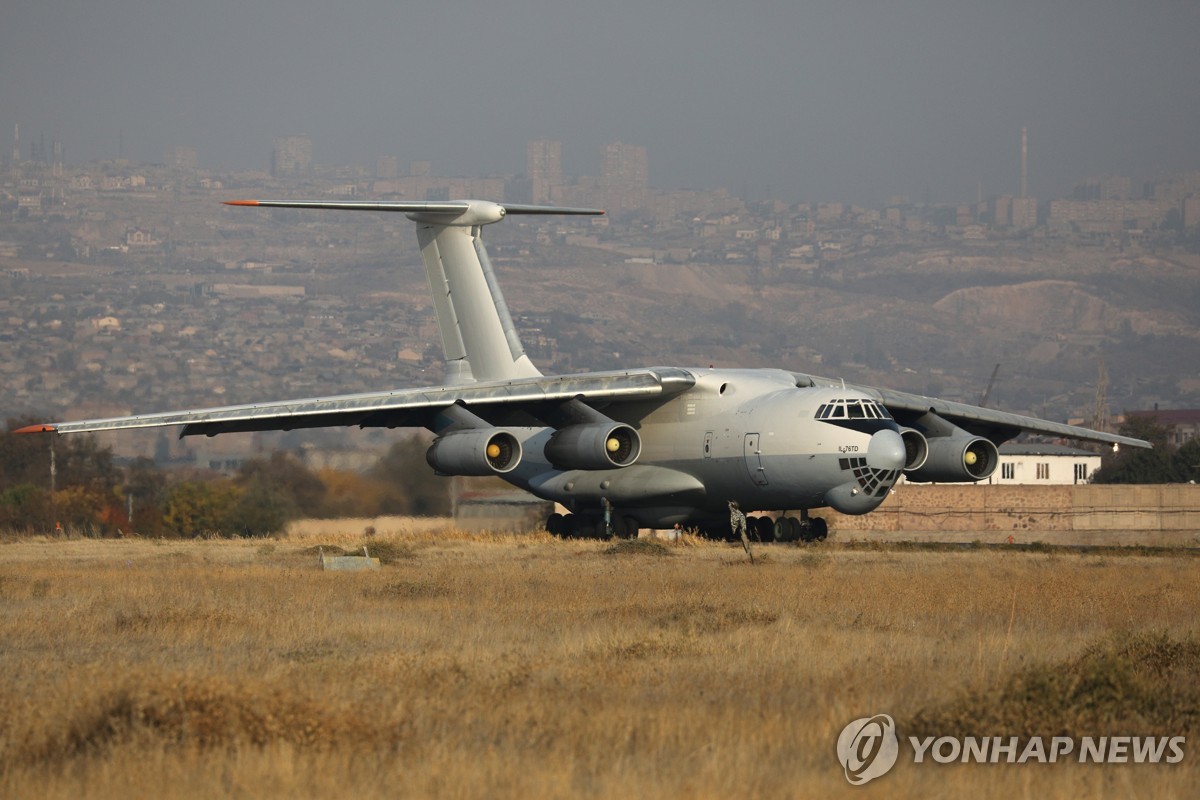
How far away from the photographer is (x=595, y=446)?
87.4 feet

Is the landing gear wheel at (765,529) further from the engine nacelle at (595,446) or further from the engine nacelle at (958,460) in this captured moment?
the engine nacelle at (595,446)

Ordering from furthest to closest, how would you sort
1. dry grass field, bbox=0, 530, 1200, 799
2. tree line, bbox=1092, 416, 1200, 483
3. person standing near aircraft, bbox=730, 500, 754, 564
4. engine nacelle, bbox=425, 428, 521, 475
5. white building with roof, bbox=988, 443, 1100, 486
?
white building with roof, bbox=988, 443, 1100, 486 → tree line, bbox=1092, 416, 1200, 483 → person standing near aircraft, bbox=730, 500, 754, 564 → engine nacelle, bbox=425, 428, 521, 475 → dry grass field, bbox=0, 530, 1200, 799

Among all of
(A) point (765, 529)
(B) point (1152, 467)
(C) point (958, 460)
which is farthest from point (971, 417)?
(B) point (1152, 467)

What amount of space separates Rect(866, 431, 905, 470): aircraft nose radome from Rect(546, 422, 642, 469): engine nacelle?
3.78m

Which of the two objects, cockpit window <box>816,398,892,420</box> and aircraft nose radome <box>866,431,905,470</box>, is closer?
aircraft nose radome <box>866,431,905,470</box>

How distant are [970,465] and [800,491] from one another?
3.77 metres

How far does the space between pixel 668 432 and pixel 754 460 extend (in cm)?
221

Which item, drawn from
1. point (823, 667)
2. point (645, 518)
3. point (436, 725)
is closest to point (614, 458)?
point (645, 518)

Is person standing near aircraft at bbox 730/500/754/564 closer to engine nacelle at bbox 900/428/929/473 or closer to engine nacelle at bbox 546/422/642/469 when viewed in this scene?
engine nacelle at bbox 546/422/642/469

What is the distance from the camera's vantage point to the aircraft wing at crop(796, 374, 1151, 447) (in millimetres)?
29156

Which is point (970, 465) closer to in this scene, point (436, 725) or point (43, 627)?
point (43, 627)

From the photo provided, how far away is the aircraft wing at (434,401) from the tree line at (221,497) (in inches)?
429

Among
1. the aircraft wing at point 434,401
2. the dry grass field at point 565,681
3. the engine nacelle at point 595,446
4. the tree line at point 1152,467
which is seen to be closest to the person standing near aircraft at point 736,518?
the engine nacelle at point 595,446

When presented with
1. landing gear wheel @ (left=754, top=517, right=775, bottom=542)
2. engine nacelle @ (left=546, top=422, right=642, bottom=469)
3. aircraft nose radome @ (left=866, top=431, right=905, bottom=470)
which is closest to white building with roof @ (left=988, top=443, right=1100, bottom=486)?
landing gear wheel @ (left=754, top=517, right=775, bottom=542)
